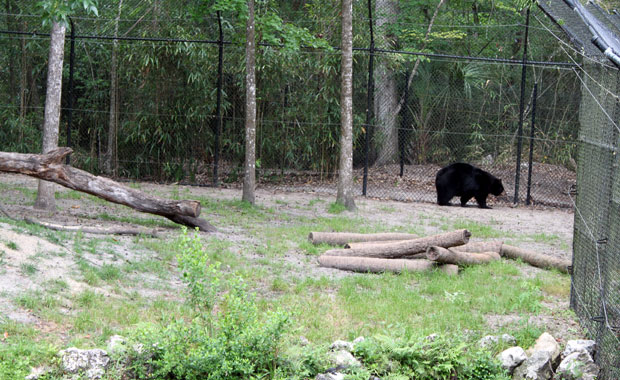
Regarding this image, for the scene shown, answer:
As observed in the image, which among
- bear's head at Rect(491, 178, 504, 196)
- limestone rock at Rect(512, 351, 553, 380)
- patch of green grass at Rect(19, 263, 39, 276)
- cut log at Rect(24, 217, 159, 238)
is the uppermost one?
bear's head at Rect(491, 178, 504, 196)

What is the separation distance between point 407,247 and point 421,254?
34 cm

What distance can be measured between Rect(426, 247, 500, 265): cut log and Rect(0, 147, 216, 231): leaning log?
3.03 metres

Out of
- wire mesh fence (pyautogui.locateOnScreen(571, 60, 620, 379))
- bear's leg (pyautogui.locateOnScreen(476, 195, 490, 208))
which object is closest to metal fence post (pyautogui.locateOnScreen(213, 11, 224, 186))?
bear's leg (pyautogui.locateOnScreen(476, 195, 490, 208))

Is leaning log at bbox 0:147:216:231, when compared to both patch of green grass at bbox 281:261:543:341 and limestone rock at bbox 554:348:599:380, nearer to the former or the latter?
patch of green grass at bbox 281:261:543:341

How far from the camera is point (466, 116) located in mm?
16219

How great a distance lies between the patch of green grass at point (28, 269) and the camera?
19.6ft

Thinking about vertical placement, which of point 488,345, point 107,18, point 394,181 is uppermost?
point 107,18

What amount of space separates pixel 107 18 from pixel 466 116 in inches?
329

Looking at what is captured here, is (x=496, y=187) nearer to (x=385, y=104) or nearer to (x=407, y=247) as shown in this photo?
(x=385, y=104)

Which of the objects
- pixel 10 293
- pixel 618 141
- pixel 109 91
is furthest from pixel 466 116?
pixel 10 293

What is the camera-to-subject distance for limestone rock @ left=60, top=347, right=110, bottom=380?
460 cm

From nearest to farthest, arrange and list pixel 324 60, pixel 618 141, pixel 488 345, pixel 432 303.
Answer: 1. pixel 618 141
2. pixel 488 345
3. pixel 432 303
4. pixel 324 60

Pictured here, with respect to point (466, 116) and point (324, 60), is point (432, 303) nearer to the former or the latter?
point (324, 60)

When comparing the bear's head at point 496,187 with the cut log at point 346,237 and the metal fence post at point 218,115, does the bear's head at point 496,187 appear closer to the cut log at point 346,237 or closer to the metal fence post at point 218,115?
the cut log at point 346,237
